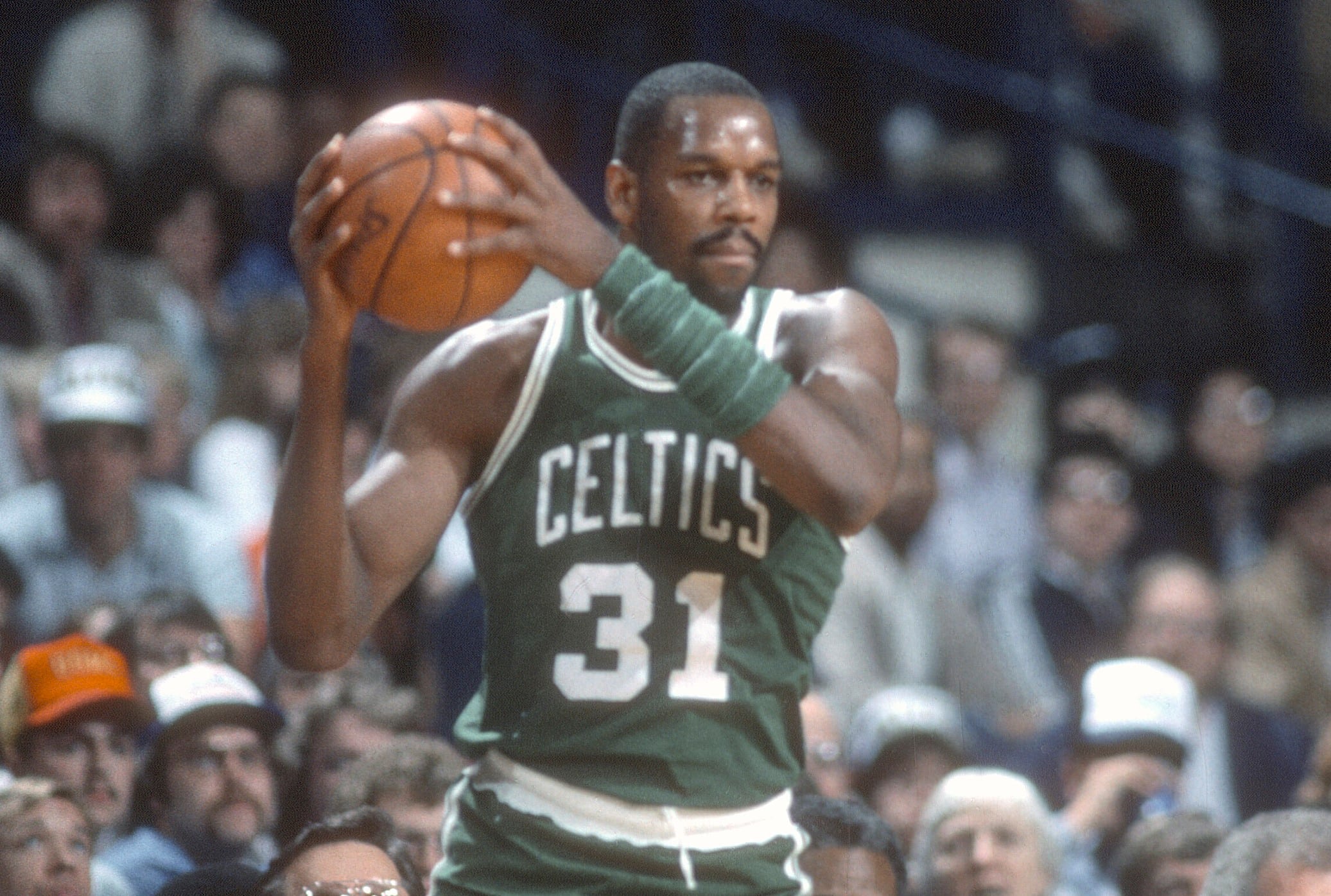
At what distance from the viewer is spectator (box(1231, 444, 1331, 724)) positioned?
7.89 metres

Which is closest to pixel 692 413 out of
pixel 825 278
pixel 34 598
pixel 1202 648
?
pixel 34 598

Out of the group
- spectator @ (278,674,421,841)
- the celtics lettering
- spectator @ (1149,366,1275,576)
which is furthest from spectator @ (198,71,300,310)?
the celtics lettering

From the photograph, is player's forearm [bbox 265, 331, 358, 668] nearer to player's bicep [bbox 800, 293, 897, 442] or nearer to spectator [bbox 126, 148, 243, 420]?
player's bicep [bbox 800, 293, 897, 442]

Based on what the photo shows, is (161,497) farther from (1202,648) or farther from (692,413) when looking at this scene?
(692,413)

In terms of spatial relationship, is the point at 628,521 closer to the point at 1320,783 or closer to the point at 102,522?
the point at 1320,783

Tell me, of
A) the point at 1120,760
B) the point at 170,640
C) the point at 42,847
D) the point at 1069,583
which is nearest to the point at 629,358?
the point at 42,847

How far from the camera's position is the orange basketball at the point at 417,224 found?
2.97 metres

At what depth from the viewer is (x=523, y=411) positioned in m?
3.23

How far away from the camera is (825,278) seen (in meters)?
8.76

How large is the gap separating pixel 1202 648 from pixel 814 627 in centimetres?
449

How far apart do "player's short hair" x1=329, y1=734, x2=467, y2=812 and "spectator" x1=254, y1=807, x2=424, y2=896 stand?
2.10 ft

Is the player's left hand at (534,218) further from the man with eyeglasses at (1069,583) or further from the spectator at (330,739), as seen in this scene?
the man with eyeglasses at (1069,583)

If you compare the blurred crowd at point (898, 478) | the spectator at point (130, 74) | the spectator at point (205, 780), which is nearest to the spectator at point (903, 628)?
the blurred crowd at point (898, 478)

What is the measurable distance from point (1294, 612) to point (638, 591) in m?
5.39
